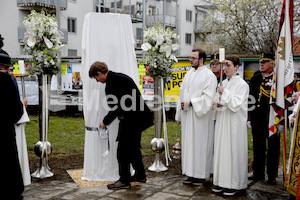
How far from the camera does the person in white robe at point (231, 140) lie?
216 inches

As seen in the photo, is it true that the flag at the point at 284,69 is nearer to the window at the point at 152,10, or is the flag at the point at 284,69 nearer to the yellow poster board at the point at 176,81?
the yellow poster board at the point at 176,81

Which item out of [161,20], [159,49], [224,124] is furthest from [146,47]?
[161,20]

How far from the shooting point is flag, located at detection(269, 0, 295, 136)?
5.11 meters

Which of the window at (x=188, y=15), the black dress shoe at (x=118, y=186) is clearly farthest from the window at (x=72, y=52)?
the black dress shoe at (x=118, y=186)

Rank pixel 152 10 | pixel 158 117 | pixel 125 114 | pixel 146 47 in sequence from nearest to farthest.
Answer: pixel 125 114, pixel 146 47, pixel 158 117, pixel 152 10

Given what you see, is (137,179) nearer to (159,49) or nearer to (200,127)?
(200,127)

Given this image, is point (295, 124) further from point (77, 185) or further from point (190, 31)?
point (190, 31)

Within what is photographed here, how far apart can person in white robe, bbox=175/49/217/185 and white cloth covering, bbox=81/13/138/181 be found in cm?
127

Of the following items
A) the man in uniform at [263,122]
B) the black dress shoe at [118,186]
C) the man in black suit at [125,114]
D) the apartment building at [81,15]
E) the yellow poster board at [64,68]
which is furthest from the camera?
the apartment building at [81,15]

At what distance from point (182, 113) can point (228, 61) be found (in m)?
1.28

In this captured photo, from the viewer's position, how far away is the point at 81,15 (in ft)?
108

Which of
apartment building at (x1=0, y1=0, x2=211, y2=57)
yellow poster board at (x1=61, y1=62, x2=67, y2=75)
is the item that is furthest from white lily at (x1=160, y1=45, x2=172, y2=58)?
apartment building at (x1=0, y1=0, x2=211, y2=57)

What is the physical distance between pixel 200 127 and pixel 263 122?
125 cm

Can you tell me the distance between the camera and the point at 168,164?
7.55 m
